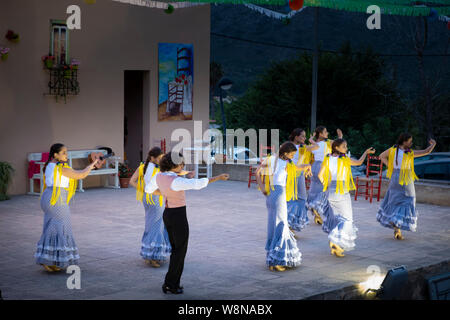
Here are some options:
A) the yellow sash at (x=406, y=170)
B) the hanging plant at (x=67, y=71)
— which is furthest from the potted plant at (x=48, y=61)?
the yellow sash at (x=406, y=170)

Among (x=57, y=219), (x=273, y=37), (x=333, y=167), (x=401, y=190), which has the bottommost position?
(x=57, y=219)

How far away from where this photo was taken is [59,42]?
14188 millimetres

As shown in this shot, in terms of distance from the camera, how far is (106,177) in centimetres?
1520

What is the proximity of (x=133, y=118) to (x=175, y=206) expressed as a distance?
10493 millimetres

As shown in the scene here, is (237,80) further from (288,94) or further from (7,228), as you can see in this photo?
(7,228)

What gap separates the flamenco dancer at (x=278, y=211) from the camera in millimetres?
7977

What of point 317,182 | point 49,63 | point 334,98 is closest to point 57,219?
point 317,182

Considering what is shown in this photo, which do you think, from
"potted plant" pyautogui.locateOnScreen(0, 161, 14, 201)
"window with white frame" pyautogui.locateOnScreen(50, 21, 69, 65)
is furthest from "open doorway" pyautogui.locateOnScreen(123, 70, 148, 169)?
"potted plant" pyautogui.locateOnScreen(0, 161, 14, 201)

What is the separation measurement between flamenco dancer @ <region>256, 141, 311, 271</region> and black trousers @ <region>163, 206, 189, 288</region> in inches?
56.8

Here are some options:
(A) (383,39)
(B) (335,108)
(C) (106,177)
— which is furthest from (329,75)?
(A) (383,39)

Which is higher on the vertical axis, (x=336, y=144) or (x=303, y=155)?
(x=336, y=144)

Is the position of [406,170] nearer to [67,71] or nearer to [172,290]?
[172,290]

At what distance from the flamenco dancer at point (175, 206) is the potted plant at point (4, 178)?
7016 mm
